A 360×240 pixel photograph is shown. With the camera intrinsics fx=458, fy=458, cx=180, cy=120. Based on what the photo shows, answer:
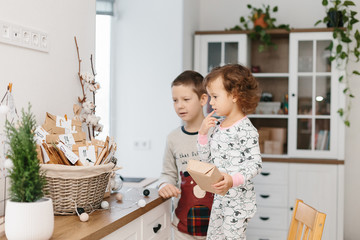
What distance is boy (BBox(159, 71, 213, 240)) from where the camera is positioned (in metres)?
2.03

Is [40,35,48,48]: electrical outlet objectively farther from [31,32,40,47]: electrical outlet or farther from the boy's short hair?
the boy's short hair

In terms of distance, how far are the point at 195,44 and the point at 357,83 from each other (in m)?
1.53

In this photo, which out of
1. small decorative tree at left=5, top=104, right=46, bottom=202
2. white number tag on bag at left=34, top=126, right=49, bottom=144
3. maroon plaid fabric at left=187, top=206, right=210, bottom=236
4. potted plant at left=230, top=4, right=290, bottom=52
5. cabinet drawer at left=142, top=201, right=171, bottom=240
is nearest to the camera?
small decorative tree at left=5, top=104, right=46, bottom=202

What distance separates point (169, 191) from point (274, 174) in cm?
219

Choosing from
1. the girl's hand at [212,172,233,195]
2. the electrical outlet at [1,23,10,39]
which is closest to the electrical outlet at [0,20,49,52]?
the electrical outlet at [1,23,10,39]

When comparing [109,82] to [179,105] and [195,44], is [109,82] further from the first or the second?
[179,105]

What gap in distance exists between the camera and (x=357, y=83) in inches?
165

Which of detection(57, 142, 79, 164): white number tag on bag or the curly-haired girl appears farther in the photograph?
the curly-haired girl

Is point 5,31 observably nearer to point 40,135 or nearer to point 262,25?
point 40,135

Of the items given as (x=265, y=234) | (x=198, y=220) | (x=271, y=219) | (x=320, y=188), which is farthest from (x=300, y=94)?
(x=198, y=220)

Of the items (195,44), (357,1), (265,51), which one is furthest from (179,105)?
(357,1)

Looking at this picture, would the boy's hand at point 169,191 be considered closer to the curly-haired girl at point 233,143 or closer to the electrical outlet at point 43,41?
the curly-haired girl at point 233,143

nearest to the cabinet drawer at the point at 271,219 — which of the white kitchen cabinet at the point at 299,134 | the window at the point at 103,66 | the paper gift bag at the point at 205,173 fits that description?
the white kitchen cabinet at the point at 299,134

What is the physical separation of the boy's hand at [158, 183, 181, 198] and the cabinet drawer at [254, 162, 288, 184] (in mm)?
2121
